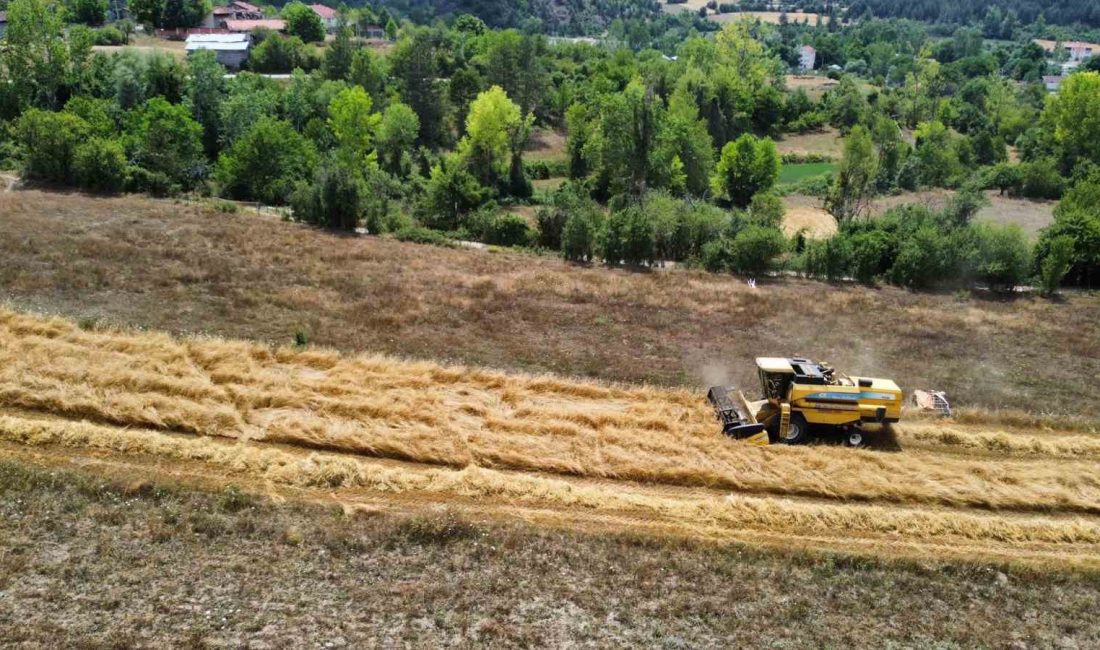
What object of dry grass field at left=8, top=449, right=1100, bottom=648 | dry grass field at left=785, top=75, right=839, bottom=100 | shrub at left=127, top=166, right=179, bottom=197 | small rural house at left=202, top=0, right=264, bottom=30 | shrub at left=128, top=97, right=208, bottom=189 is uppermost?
small rural house at left=202, top=0, right=264, bottom=30

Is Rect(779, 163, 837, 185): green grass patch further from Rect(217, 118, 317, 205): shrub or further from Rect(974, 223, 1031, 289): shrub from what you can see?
Rect(217, 118, 317, 205): shrub

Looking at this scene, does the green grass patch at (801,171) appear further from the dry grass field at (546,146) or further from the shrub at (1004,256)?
the shrub at (1004,256)

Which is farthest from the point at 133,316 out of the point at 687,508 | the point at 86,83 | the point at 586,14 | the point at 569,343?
the point at 586,14

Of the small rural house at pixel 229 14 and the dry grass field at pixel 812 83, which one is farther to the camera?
the dry grass field at pixel 812 83

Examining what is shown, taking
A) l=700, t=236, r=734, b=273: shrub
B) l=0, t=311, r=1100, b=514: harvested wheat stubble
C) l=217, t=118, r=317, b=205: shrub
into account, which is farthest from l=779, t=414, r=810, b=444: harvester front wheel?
l=217, t=118, r=317, b=205: shrub

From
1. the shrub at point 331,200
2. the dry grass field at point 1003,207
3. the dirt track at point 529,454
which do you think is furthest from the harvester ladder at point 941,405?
the dry grass field at point 1003,207

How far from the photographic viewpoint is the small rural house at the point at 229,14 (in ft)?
283

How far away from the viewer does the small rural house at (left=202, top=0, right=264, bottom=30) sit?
283 feet

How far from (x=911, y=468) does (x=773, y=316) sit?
32.2ft

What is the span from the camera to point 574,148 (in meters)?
60.7

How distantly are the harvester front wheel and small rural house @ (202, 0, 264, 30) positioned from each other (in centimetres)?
8207

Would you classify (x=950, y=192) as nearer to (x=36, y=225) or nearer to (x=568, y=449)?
(x=568, y=449)

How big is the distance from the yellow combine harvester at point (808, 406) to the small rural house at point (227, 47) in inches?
2593

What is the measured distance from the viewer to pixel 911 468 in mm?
18141
